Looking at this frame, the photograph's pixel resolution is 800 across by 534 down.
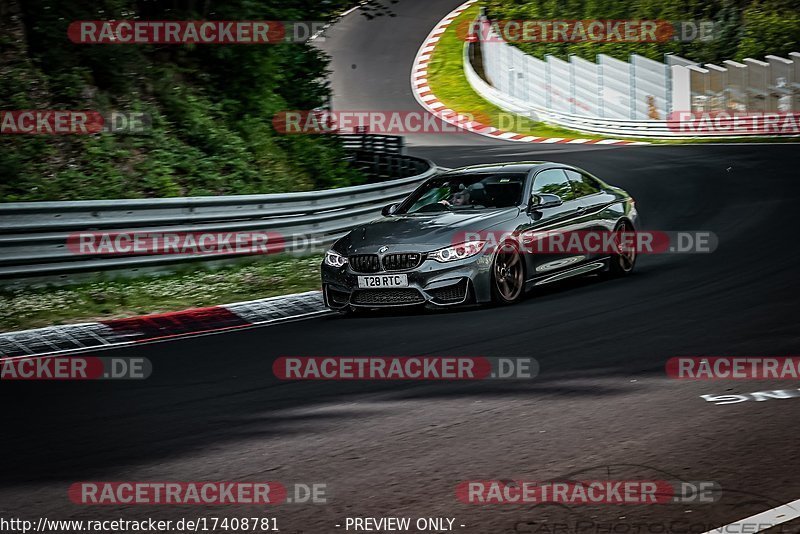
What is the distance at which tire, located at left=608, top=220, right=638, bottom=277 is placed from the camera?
13.1 metres

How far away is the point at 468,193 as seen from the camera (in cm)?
1222

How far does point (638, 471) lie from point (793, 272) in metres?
7.56

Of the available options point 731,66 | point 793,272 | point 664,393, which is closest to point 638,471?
point 664,393

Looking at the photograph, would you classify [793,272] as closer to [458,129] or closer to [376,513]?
[376,513]

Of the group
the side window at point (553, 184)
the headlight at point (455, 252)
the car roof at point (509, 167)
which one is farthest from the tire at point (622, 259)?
the headlight at point (455, 252)

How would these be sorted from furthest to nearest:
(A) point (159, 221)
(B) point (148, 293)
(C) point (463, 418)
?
(A) point (159, 221) → (B) point (148, 293) → (C) point (463, 418)

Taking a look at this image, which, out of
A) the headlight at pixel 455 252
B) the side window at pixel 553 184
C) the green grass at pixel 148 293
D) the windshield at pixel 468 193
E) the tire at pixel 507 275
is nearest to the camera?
the headlight at pixel 455 252

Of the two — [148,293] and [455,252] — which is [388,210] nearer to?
[455,252]

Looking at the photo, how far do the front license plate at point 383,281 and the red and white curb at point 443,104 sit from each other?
25906mm

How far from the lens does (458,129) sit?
41250 mm

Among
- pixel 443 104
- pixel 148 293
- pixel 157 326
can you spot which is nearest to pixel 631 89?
pixel 443 104

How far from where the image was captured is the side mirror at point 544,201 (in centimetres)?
1198

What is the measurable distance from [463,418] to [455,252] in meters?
4.22

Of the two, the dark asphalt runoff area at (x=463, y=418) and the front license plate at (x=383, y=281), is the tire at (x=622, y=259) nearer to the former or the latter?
the dark asphalt runoff area at (x=463, y=418)
